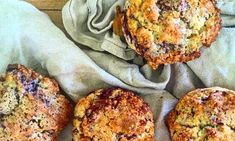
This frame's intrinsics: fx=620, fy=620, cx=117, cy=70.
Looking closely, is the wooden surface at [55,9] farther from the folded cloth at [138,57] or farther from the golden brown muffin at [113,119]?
the golden brown muffin at [113,119]

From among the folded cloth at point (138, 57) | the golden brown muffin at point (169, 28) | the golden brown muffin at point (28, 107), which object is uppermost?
the golden brown muffin at point (169, 28)

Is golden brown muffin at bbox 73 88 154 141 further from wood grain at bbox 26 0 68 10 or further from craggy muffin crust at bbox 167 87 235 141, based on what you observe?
wood grain at bbox 26 0 68 10

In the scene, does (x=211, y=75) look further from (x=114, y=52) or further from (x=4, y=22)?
(x=4, y=22)

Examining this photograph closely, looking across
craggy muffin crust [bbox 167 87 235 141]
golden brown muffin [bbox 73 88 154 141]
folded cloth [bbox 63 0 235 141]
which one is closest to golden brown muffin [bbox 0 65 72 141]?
golden brown muffin [bbox 73 88 154 141]

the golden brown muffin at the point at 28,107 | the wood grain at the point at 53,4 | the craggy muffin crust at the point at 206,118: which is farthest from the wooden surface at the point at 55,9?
the craggy muffin crust at the point at 206,118

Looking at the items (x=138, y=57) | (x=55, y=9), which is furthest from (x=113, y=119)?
(x=55, y=9)

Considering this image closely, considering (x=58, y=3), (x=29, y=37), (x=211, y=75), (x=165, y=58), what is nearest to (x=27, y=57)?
(x=29, y=37)
